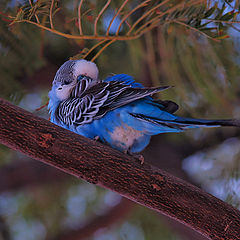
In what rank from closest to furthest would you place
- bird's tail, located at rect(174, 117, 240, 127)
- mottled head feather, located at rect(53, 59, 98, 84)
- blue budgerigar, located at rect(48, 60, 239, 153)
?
bird's tail, located at rect(174, 117, 240, 127) < blue budgerigar, located at rect(48, 60, 239, 153) < mottled head feather, located at rect(53, 59, 98, 84)

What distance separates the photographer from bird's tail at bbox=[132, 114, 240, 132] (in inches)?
36.2

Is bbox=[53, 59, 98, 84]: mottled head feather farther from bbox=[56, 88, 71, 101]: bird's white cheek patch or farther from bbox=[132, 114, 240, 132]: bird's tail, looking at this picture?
bbox=[132, 114, 240, 132]: bird's tail

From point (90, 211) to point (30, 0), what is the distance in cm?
170

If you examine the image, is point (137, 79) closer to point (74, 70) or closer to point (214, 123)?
point (74, 70)

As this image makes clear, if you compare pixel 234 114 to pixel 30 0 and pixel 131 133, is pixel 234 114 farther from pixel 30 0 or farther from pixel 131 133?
pixel 30 0

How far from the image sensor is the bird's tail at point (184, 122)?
920 mm

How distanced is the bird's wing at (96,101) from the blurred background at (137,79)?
14cm

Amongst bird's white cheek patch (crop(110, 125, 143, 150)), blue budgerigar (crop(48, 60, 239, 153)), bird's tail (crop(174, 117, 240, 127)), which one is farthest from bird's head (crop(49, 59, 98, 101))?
bird's tail (crop(174, 117, 240, 127))

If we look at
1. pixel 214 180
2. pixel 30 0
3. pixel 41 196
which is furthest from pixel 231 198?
pixel 41 196

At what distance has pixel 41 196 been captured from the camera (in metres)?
2.46

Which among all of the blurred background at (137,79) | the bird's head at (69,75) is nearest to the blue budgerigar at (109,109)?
the bird's head at (69,75)

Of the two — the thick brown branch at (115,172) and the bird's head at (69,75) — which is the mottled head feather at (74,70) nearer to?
the bird's head at (69,75)

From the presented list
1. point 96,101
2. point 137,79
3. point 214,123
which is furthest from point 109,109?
point 137,79

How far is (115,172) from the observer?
1.01 meters
